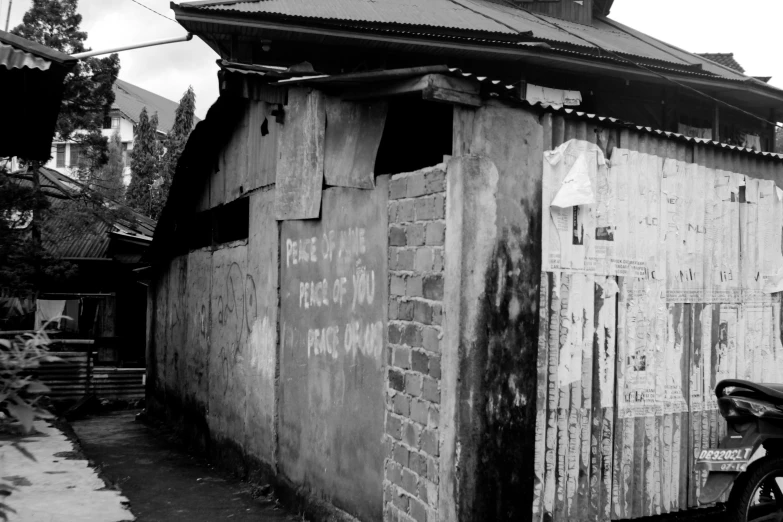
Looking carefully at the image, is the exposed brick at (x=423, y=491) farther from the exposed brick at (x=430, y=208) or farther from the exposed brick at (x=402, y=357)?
the exposed brick at (x=430, y=208)

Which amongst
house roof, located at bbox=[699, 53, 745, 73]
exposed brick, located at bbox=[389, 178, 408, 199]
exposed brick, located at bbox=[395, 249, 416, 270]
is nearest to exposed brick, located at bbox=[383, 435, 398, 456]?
exposed brick, located at bbox=[395, 249, 416, 270]

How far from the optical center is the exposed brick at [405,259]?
173 inches

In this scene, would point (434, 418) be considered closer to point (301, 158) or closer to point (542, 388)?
point (542, 388)

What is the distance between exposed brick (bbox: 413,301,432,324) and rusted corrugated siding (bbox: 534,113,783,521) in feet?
2.05

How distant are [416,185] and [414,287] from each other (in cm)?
59

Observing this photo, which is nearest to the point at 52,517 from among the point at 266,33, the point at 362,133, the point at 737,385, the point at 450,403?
the point at 450,403

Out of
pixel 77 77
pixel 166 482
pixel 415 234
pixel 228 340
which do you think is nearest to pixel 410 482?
pixel 415 234

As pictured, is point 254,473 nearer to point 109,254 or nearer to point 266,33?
point 266,33

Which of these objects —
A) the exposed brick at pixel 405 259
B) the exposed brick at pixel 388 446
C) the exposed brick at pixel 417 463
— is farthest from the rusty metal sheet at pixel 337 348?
the exposed brick at pixel 417 463

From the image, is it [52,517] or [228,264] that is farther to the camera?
[228,264]

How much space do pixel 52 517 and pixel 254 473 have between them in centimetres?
241

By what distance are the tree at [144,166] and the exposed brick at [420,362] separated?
103ft

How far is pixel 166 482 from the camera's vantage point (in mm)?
8109

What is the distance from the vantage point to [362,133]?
5027mm
